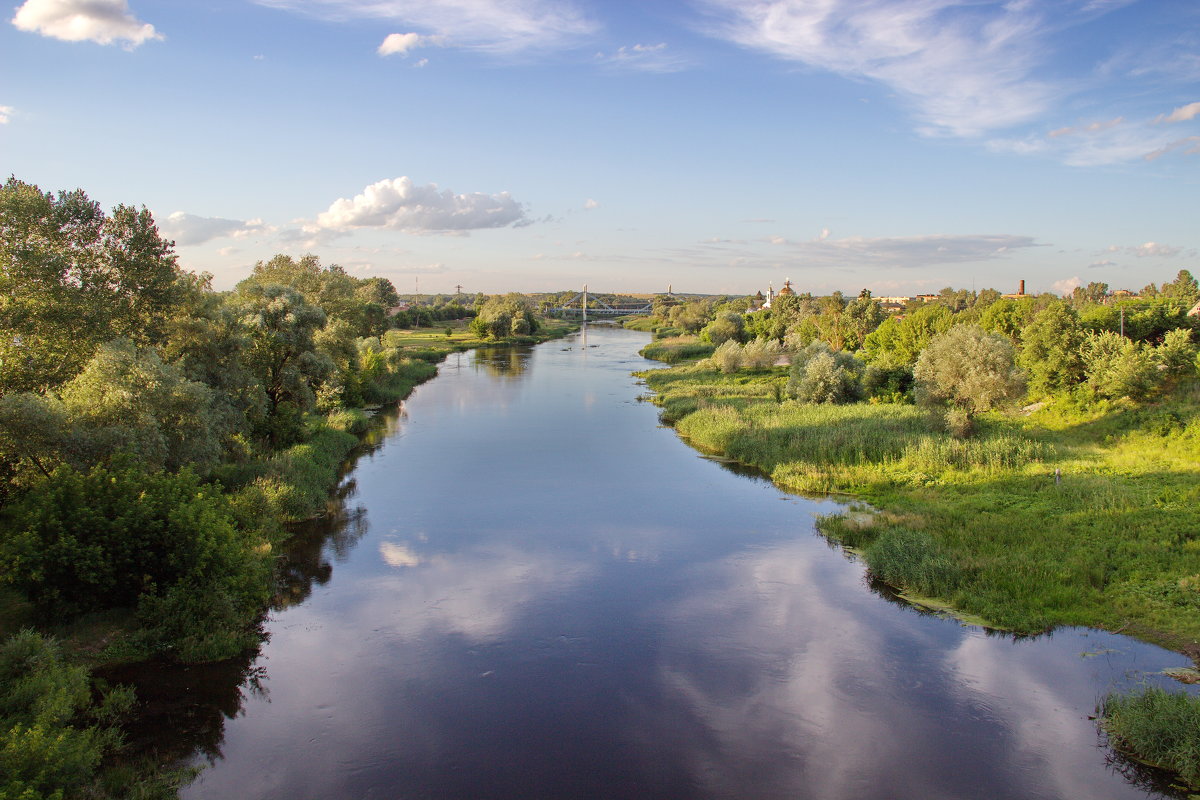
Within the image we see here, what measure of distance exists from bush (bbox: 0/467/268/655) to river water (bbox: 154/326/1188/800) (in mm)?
1380

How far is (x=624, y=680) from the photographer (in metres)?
11.4

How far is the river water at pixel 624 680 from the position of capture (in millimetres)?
9195

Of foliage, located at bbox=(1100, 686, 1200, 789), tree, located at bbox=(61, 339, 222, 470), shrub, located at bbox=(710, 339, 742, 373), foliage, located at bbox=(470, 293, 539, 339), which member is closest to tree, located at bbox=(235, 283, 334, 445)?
tree, located at bbox=(61, 339, 222, 470)

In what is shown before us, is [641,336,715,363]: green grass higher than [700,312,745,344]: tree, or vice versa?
[700,312,745,344]: tree

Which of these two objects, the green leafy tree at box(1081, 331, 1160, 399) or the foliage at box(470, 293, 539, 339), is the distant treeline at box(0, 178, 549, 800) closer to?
the green leafy tree at box(1081, 331, 1160, 399)

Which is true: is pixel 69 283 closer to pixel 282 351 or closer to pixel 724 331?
pixel 282 351

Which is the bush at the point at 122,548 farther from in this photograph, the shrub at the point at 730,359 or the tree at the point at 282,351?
the shrub at the point at 730,359

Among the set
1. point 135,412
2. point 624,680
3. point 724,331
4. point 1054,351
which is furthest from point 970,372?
point 724,331

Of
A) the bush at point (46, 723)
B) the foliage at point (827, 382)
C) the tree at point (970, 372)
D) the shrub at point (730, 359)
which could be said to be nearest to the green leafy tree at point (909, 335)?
the foliage at point (827, 382)

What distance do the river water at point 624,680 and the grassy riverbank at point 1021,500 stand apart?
91cm

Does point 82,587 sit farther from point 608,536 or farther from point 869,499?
point 869,499

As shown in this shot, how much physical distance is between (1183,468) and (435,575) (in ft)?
62.6

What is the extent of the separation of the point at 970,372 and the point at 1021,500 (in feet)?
28.5

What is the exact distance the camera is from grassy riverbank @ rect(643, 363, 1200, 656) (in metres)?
13.3
